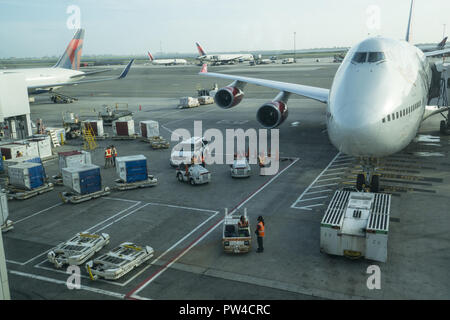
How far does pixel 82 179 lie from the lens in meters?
21.5

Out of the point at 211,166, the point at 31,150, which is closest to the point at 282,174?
the point at 211,166

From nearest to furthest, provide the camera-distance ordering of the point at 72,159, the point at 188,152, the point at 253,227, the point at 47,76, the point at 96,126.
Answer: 1. the point at 253,227
2. the point at 72,159
3. the point at 188,152
4. the point at 96,126
5. the point at 47,76

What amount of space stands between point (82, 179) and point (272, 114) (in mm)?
14459

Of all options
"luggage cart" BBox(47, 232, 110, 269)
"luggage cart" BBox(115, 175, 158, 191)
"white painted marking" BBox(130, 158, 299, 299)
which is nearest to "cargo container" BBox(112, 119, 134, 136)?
"luggage cart" BBox(115, 175, 158, 191)

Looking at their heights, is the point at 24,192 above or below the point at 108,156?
below

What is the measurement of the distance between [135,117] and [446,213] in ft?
126

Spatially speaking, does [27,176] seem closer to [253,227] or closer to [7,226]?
[7,226]

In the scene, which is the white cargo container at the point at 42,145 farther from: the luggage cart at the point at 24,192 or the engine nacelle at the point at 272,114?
the engine nacelle at the point at 272,114

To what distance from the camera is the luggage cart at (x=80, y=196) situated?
21234 mm

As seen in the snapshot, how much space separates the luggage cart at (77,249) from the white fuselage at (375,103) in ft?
36.8

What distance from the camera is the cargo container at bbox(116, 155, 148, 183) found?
917 inches

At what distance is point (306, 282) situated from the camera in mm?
13039

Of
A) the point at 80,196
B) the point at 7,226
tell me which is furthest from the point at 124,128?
the point at 7,226

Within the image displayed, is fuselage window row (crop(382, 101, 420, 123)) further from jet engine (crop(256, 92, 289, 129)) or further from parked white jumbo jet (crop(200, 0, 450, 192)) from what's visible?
jet engine (crop(256, 92, 289, 129))
